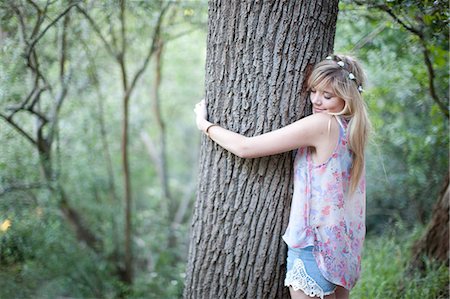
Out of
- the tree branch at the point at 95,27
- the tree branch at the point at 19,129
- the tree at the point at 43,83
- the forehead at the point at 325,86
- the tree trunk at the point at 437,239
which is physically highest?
the tree branch at the point at 95,27

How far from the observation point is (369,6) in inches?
144

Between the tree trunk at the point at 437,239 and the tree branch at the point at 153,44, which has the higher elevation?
the tree branch at the point at 153,44

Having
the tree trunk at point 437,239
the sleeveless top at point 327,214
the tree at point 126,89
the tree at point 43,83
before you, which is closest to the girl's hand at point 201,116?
the sleeveless top at point 327,214

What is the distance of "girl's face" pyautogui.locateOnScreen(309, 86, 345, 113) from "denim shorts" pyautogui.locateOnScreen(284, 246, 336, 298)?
26.2 inches

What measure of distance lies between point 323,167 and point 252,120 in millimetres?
419

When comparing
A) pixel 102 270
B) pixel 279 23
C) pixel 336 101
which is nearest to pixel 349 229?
pixel 336 101

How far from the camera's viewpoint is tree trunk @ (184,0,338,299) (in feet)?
8.38

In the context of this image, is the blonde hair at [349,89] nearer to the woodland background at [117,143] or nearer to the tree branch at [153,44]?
the woodland background at [117,143]

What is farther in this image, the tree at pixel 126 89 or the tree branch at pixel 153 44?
the tree at pixel 126 89

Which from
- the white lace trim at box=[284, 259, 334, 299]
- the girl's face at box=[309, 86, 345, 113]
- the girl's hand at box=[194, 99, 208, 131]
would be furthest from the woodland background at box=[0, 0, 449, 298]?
the girl's hand at box=[194, 99, 208, 131]

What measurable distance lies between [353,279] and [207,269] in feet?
2.50

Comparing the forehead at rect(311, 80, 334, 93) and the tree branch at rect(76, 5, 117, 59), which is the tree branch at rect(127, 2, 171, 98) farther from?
the forehead at rect(311, 80, 334, 93)

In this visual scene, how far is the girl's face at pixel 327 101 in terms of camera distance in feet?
8.17

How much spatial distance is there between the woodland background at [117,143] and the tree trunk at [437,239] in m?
0.07
